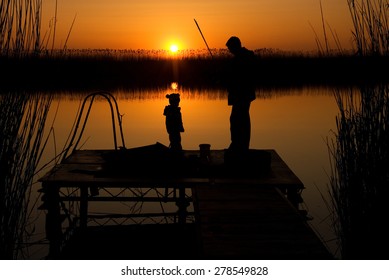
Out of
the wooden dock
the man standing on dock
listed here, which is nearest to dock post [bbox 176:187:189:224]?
the wooden dock

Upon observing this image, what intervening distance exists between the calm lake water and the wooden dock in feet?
4.27

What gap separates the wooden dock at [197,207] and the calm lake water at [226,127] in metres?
1.30

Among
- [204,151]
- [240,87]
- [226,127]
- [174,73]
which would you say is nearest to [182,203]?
[204,151]

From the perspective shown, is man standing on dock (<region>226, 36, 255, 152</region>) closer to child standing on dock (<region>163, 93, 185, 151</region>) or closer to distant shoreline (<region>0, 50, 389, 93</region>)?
child standing on dock (<region>163, 93, 185, 151</region>)

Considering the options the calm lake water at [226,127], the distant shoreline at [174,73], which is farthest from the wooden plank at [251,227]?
the distant shoreline at [174,73]

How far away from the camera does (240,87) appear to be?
8008 mm

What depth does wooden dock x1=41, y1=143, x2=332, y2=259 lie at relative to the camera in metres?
5.30

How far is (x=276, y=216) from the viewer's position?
6.13m

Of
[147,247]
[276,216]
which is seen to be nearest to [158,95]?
[147,247]

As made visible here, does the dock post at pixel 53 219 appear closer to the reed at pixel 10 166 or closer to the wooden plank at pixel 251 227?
the wooden plank at pixel 251 227

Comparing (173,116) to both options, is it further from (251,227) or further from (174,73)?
(174,73)

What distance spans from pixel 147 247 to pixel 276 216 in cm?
353

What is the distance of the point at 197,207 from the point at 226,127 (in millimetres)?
13650
